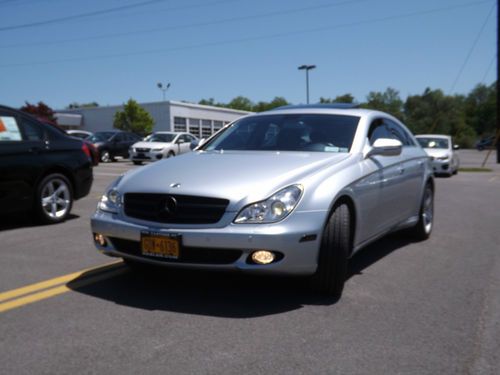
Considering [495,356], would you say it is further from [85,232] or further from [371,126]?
[85,232]

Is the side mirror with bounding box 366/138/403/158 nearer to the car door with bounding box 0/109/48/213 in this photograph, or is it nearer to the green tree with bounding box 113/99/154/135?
the car door with bounding box 0/109/48/213

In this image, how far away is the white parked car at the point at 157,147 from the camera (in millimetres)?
23172

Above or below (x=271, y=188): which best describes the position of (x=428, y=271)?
below

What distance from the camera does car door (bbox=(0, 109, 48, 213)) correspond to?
6.46 meters

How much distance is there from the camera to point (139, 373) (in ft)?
8.87

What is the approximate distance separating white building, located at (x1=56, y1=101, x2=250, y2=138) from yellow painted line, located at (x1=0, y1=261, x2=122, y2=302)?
50.4 m

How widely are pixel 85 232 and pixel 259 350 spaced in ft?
13.5

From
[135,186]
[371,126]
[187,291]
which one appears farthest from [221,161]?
[371,126]

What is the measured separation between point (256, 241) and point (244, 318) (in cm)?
51

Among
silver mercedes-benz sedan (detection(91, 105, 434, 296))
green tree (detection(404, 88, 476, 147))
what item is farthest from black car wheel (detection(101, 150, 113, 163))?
green tree (detection(404, 88, 476, 147))

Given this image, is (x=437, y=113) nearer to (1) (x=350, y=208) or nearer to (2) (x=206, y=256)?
(1) (x=350, y=208)

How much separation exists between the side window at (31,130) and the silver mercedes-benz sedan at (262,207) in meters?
3.08

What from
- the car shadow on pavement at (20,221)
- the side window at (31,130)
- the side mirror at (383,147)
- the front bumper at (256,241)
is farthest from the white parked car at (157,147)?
the front bumper at (256,241)

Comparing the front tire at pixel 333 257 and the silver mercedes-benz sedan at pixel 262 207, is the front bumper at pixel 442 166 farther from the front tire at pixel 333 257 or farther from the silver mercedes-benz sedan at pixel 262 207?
the front tire at pixel 333 257
